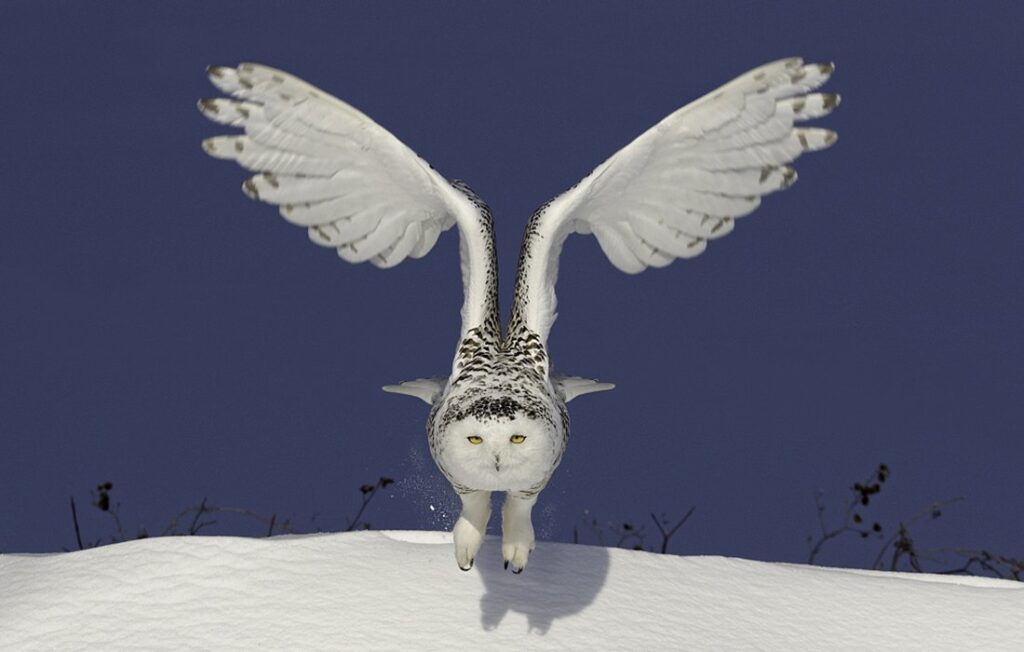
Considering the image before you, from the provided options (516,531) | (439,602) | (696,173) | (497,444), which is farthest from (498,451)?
(696,173)

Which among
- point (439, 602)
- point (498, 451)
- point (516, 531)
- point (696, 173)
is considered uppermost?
point (696, 173)

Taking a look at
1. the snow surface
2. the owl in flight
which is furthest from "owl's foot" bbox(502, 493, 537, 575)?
the snow surface

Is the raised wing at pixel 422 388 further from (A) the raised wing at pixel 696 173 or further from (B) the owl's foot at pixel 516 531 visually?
(B) the owl's foot at pixel 516 531

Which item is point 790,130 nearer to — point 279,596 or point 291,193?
point 291,193

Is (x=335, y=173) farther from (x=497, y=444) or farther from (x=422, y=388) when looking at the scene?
(x=497, y=444)

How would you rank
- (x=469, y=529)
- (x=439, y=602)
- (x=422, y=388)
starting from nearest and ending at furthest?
(x=469, y=529), (x=439, y=602), (x=422, y=388)

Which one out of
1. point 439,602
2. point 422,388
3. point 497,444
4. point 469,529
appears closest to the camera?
point 497,444

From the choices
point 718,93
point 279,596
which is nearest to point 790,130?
point 718,93
